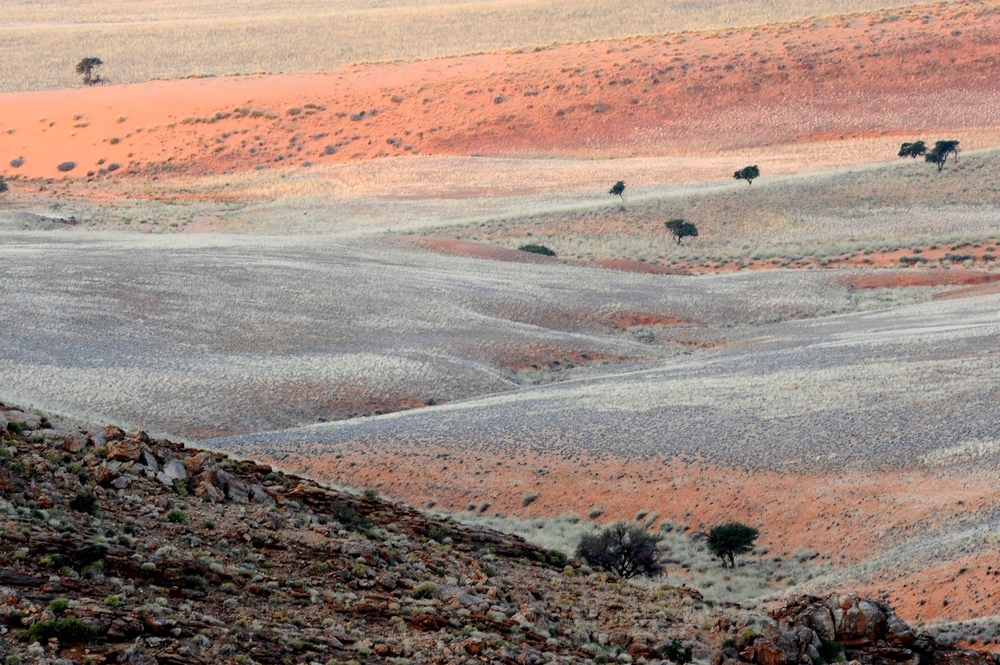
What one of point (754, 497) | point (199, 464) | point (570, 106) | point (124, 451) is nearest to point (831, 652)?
point (199, 464)

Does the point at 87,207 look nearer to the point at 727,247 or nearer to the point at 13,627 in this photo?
the point at 727,247

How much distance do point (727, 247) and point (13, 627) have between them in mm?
46342

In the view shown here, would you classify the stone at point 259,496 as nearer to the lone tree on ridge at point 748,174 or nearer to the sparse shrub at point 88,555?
the sparse shrub at point 88,555

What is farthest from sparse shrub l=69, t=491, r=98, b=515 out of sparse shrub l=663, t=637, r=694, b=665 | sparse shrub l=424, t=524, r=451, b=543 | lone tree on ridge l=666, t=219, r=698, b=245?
lone tree on ridge l=666, t=219, r=698, b=245

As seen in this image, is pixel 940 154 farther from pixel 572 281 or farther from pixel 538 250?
pixel 572 281

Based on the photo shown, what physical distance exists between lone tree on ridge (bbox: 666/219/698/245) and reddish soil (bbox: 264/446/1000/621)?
32537mm

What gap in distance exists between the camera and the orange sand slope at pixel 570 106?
7500 cm

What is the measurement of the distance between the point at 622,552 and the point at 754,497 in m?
3.13

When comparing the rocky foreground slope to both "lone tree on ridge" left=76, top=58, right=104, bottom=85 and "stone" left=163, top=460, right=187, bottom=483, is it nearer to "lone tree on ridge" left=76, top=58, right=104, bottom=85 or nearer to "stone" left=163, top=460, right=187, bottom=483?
"stone" left=163, top=460, right=187, bottom=483

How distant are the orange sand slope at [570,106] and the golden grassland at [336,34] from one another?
51.4 feet

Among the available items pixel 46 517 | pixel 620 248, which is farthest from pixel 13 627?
pixel 620 248

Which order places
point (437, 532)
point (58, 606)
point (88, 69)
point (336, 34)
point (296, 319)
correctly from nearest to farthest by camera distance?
1. point (58, 606)
2. point (437, 532)
3. point (296, 319)
4. point (88, 69)
5. point (336, 34)

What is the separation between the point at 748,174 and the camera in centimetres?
6116

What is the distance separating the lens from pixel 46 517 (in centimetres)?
1024
